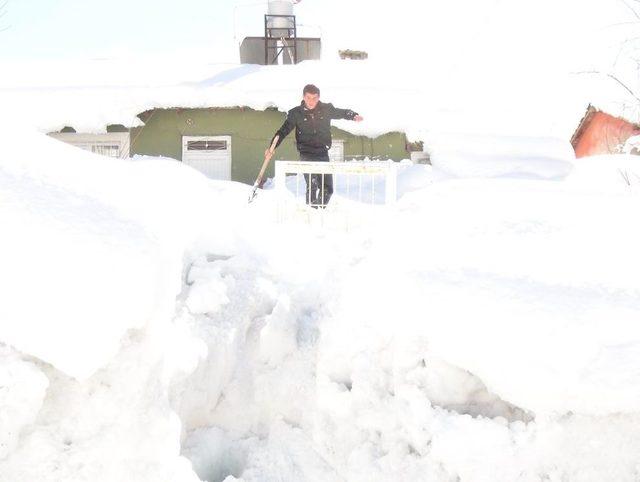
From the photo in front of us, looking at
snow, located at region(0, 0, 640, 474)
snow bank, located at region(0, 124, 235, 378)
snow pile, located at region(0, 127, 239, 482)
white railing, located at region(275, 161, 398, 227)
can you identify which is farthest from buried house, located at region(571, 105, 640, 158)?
snow pile, located at region(0, 127, 239, 482)

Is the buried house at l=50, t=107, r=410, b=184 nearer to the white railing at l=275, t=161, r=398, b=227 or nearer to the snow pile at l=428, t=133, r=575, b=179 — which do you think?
the snow pile at l=428, t=133, r=575, b=179

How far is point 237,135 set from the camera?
46.5 ft

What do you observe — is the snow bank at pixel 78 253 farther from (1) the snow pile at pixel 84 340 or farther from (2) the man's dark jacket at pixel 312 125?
(2) the man's dark jacket at pixel 312 125

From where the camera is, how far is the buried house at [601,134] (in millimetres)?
17312

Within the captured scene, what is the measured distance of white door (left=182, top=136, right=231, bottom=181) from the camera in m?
14.3

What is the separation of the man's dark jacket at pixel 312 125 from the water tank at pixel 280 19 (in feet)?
35.5

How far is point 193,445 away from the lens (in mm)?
3939

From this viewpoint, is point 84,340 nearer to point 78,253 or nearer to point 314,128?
point 78,253

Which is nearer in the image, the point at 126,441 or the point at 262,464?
the point at 126,441

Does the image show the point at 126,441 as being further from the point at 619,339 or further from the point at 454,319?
the point at 619,339

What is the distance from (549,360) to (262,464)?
1732 mm

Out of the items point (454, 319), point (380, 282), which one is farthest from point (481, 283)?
point (380, 282)

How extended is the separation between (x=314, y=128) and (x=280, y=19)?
36.4ft

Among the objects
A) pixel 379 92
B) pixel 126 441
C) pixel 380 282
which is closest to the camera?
pixel 126 441
